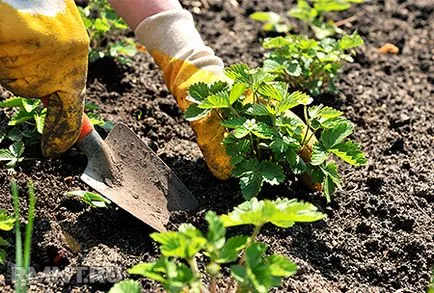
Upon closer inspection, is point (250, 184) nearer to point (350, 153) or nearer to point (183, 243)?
point (350, 153)

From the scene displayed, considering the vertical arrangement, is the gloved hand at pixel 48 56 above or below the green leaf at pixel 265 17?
above

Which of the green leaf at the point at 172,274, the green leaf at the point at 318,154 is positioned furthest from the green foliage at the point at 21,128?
the green leaf at the point at 172,274

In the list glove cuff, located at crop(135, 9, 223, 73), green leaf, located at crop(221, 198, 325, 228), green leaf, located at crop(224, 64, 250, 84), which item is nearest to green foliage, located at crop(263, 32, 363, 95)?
glove cuff, located at crop(135, 9, 223, 73)

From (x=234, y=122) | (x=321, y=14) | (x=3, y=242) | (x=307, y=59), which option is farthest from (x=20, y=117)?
(x=321, y=14)

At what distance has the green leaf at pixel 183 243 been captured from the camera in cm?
179

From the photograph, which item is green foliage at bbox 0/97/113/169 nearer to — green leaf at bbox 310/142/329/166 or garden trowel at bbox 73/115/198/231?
garden trowel at bbox 73/115/198/231

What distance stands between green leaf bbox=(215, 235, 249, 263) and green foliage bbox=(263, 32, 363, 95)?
1019mm

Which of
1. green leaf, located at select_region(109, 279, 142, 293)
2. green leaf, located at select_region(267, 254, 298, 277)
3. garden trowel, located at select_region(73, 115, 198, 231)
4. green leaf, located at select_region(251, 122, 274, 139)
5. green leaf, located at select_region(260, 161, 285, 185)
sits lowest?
garden trowel, located at select_region(73, 115, 198, 231)

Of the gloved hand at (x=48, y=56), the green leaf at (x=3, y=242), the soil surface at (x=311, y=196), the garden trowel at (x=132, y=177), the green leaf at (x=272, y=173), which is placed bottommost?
the soil surface at (x=311, y=196)

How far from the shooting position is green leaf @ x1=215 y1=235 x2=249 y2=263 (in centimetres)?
181

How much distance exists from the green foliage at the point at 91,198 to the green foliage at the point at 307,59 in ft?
2.54

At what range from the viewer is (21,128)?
2.58 m

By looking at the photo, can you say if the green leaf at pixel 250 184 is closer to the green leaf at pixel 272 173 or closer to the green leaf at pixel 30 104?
the green leaf at pixel 272 173

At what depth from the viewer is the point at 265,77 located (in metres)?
2.37
